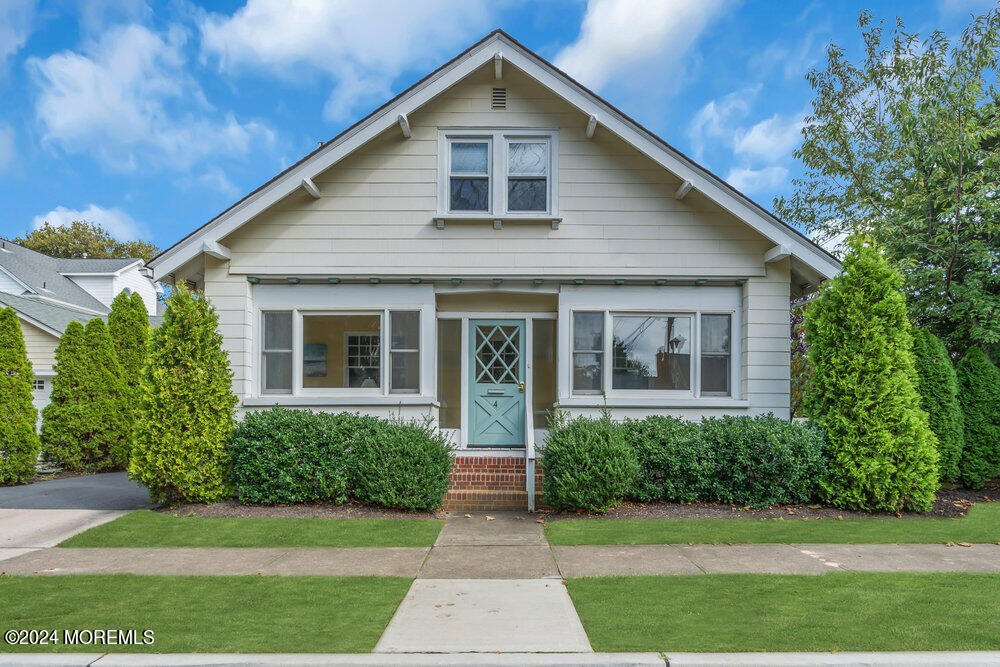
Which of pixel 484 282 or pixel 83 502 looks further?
pixel 484 282

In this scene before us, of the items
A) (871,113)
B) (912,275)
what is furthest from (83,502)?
(871,113)

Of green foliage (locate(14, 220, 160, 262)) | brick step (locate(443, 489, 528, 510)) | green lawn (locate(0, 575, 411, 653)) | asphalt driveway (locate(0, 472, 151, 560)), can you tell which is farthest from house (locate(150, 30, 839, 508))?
green foliage (locate(14, 220, 160, 262))

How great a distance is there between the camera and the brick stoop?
9.22 meters

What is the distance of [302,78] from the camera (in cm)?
2142

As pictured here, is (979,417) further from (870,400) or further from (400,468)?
(400,468)

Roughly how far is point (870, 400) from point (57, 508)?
11.8 metres

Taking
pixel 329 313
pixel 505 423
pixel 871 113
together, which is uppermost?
pixel 871 113

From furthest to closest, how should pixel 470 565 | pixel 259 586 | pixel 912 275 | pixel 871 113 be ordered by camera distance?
pixel 871 113, pixel 912 275, pixel 470 565, pixel 259 586

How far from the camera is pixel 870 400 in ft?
28.1

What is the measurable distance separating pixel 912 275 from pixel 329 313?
11821 millimetres

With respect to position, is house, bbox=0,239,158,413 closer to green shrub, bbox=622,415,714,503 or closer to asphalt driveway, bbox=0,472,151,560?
asphalt driveway, bbox=0,472,151,560

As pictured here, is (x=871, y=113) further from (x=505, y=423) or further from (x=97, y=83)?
(x=97, y=83)

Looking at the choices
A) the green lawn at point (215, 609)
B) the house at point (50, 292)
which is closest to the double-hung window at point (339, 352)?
the green lawn at point (215, 609)

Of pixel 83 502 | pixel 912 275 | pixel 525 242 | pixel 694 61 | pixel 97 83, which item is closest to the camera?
pixel 83 502
